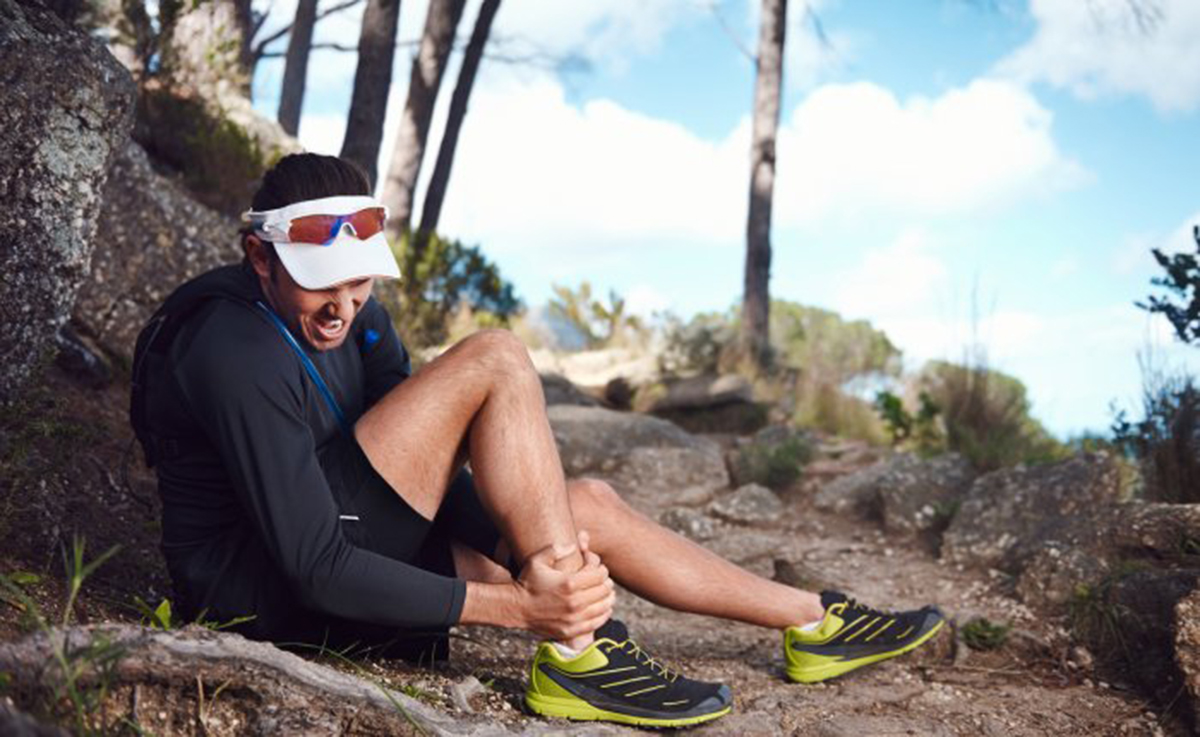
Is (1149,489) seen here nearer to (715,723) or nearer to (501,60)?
(715,723)

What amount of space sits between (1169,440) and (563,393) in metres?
5.77

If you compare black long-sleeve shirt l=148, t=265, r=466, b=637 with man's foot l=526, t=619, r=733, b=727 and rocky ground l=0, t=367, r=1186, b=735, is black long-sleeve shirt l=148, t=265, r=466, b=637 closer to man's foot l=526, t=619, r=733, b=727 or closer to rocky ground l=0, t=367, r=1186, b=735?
rocky ground l=0, t=367, r=1186, b=735

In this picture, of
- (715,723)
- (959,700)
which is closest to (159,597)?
(715,723)

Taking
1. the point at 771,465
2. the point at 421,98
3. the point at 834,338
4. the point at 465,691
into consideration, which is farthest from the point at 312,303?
the point at 834,338

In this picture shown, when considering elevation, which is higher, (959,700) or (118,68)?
(118,68)

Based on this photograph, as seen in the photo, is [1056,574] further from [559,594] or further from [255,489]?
[255,489]

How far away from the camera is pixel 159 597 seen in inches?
128

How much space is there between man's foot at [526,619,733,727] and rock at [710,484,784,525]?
3.37m

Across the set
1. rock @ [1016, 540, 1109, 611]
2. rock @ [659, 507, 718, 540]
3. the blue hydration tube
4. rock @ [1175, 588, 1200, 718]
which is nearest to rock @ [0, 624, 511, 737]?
the blue hydration tube

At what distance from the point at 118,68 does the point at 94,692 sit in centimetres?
227

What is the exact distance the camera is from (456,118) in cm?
1109

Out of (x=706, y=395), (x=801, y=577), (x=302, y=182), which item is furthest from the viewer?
(x=706, y=395)

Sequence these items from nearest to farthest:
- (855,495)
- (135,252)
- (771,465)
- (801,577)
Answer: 1. (801,577)
2. (135,252)
3. (855,495)
4. (771,465)

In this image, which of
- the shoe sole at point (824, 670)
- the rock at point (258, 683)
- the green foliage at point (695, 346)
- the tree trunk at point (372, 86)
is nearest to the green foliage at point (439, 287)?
the tree trunk at point (372, 86)
